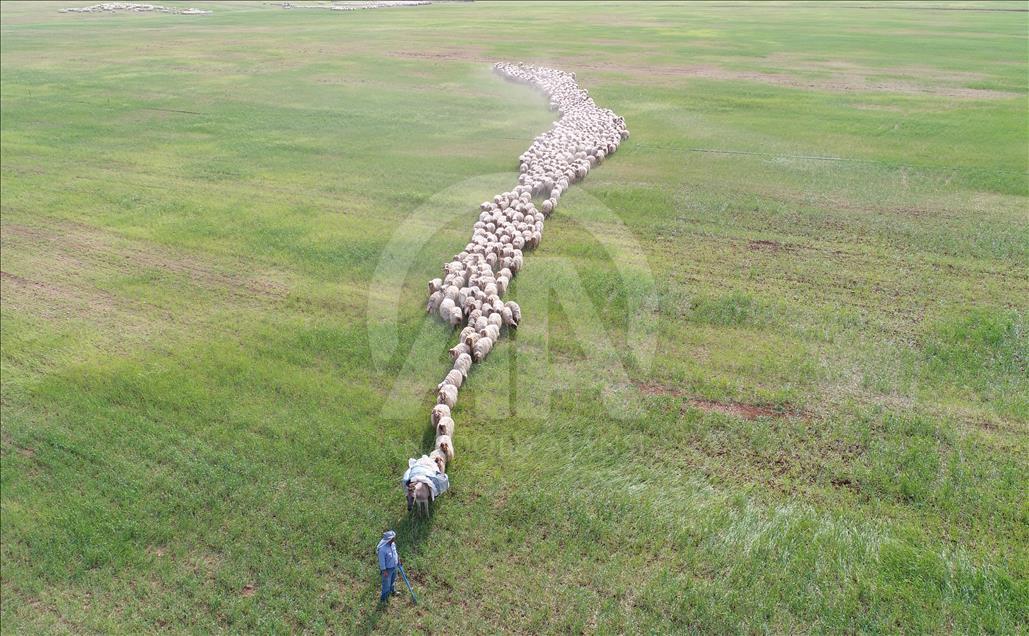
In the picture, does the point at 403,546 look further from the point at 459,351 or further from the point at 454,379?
the point at 459,351

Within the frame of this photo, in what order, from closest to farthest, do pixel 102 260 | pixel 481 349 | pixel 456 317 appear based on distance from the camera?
pixel 481 349 < pixel 456 317 < pixel 102 260

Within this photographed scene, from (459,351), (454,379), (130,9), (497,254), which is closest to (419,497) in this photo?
(454,379)

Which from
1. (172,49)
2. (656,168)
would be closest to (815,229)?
(656,168)

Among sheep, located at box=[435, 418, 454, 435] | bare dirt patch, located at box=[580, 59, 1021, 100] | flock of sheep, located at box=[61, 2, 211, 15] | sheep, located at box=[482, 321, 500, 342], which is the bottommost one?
sheep, located at box=[435, 418, 454, 435]

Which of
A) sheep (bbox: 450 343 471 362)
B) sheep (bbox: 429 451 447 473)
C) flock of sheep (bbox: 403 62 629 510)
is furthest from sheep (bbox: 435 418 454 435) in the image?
sheep (bbox: 450 343 471 362)

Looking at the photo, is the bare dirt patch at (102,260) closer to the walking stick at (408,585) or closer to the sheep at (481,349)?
the sheep at (481,349)

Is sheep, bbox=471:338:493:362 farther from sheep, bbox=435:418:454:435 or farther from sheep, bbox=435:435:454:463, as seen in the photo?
sheep, bbox=435:435:454:463

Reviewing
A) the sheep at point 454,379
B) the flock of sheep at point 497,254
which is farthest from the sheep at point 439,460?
the sheep at point 454,379
